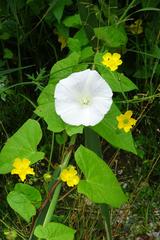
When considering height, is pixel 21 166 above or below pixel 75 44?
below

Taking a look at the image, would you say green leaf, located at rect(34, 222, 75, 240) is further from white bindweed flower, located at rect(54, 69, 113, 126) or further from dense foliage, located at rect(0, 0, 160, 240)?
white bindweed flower, located at rect(54, 69, 113, 126)

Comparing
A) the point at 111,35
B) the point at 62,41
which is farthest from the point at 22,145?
the point at 62,41

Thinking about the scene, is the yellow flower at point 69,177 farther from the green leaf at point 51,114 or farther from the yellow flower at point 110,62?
the yellow flower at point 110,62

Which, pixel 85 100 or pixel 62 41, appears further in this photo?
pixel 62 41

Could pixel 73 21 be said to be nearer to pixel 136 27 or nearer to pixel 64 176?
pixel 136 27

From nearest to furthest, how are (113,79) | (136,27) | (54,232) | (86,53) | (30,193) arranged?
(54,232) → (30,193) → (113,79) → (86,53) → (136,27)

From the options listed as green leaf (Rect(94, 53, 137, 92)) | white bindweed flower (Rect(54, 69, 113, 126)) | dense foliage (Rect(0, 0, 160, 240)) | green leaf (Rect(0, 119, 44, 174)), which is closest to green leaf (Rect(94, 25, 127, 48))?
dense foliage (Rect(0, 0, 160, 240))

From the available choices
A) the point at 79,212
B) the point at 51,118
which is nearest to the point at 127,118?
the point at 51,118
